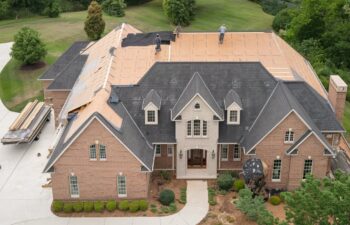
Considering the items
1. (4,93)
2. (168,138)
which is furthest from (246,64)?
(4,93)

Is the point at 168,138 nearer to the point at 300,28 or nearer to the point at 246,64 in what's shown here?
the point at 246,64

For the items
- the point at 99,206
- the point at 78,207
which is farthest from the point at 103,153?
the point at 78,207

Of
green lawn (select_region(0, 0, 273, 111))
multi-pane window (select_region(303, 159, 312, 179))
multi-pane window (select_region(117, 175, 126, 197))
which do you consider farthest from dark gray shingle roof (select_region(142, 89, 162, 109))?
green lawn (select_region(0, 0, 273, 111))

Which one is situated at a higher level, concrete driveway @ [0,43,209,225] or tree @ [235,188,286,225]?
tree @ [235,188,286,225]

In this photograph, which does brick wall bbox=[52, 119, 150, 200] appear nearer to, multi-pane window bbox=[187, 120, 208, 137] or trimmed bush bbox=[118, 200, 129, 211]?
trimmed bush bbox=[118, 200, 129, 211]

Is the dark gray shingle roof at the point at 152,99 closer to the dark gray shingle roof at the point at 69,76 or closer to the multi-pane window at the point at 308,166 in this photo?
the dark gray shingle roof at the point at 69,76

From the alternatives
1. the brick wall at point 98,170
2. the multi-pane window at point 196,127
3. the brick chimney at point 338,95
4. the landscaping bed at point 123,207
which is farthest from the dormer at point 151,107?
the brick chimney at point 338,95

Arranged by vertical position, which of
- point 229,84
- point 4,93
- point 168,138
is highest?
point 229,84
